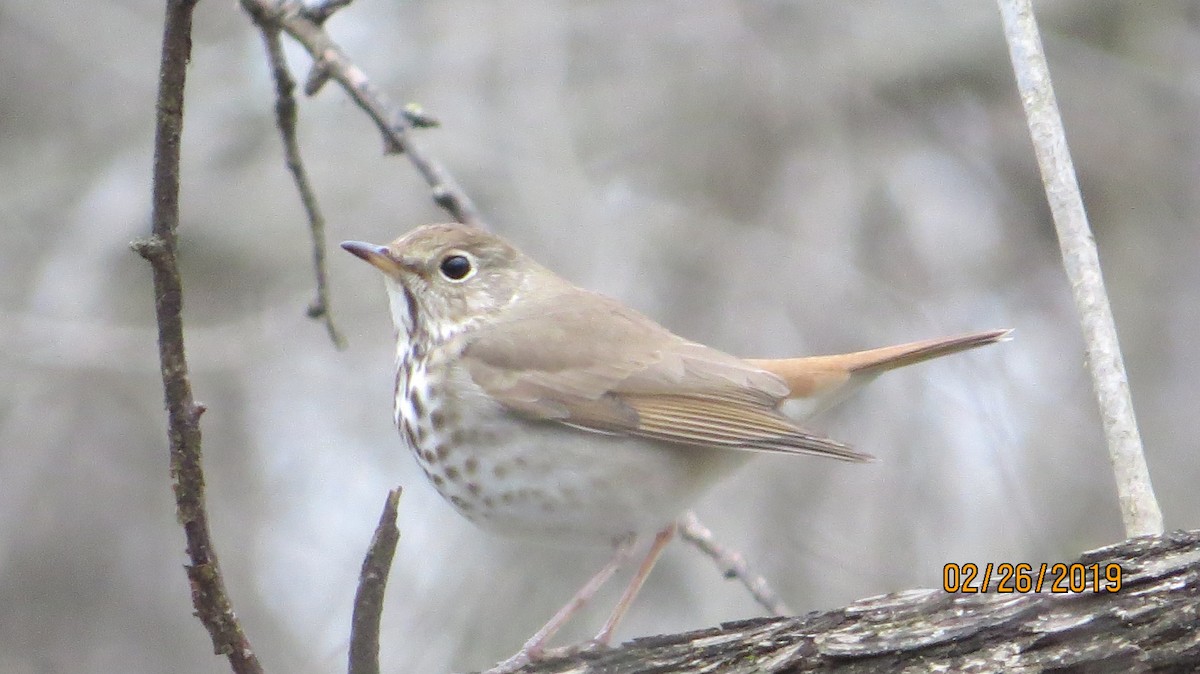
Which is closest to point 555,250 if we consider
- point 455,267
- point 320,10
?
point 455,267

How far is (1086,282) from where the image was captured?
286 centimetres

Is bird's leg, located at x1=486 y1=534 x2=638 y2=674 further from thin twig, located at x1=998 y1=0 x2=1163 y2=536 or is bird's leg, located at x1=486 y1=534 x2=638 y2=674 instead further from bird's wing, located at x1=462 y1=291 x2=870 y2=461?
thin twig, located at x1=998 y1=0 x2=1163 y2=536

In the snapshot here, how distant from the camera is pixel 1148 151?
23.3 ft

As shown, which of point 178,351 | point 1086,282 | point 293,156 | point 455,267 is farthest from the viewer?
point 455,267

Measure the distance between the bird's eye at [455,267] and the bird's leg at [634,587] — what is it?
103cm

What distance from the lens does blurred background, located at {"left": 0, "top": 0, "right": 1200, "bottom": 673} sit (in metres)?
6.03

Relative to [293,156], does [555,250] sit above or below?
above

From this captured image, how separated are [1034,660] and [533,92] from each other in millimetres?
4725

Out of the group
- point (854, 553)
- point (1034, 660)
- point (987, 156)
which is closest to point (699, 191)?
point (987, 156)

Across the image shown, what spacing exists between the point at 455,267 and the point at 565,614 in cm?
121

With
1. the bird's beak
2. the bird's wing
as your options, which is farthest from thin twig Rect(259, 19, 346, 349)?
the bird's wing

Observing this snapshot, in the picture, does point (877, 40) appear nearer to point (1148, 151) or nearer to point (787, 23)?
point (787, 23)

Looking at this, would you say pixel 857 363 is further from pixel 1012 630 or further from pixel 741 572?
pixel 1012 630

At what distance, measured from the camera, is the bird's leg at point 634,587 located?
338 cm
